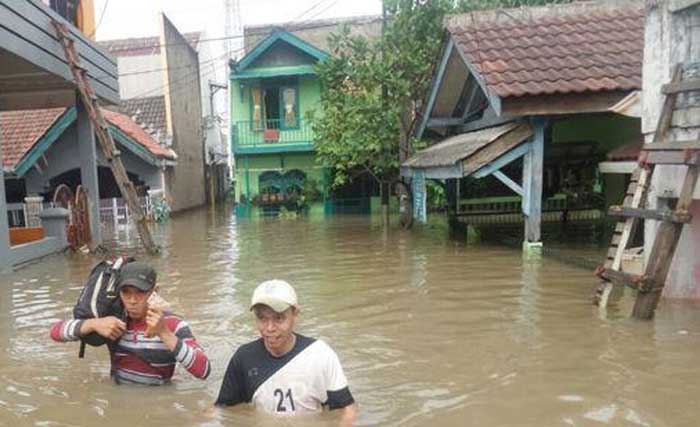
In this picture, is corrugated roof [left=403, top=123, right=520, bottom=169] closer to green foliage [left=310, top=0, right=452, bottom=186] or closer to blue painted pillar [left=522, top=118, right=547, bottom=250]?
blue painted pillar [left=522, top=118, right=547, bottom=250]

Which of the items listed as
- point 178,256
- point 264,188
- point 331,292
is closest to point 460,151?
point 331,292

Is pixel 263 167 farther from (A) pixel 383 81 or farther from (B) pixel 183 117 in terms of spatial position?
(A) pixel 383 81

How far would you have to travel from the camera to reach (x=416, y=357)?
5812mm

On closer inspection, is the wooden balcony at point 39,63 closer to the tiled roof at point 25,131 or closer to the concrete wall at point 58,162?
the tiled roof at point 25,131

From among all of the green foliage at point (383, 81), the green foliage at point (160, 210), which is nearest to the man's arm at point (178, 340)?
the green foliage at point (383, 81)

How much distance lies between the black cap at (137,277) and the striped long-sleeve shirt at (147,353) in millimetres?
248

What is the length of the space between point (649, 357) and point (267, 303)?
3.86m

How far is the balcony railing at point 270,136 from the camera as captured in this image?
25047mm

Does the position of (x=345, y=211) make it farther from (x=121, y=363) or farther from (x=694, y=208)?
(x=121, y=363)

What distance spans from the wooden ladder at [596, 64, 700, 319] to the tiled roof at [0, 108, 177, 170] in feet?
Answer: 60.4

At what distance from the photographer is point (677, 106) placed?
23.1 feet

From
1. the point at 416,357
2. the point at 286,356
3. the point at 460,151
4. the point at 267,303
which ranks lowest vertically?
the point at 416,357

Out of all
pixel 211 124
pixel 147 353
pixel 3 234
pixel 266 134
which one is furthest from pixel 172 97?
pixel 147 353

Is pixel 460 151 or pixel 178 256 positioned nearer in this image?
Answer: pixel 460 151
